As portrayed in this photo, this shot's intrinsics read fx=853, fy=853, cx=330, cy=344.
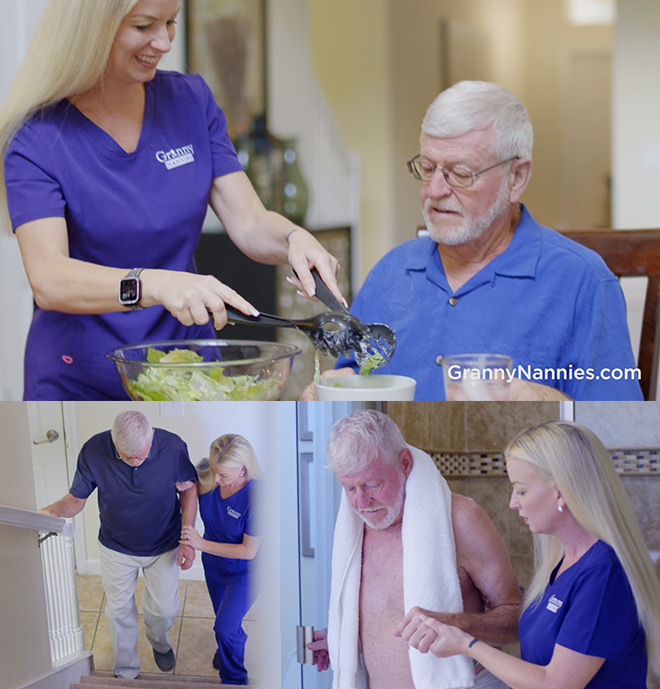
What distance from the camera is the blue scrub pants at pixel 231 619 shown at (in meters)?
1.08

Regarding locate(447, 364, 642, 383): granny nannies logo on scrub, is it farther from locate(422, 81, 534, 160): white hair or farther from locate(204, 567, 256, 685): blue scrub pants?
locate(204, 567, 256, 685): blue scrub pants

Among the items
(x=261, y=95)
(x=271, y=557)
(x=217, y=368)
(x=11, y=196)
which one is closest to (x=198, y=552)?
(x=271, y=557)

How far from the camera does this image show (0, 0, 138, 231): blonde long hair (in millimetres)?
1188

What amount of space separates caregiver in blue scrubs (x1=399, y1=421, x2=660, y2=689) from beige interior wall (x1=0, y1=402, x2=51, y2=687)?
49 centimetres

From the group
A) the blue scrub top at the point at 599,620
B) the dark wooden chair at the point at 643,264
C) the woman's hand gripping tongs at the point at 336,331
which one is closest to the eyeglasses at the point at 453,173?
the dark wooden chair at the point at 643,264

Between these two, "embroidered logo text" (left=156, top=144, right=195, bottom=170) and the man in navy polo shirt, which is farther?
"embroidered logo text" (left=156, top=144, right=195, bottom=170)

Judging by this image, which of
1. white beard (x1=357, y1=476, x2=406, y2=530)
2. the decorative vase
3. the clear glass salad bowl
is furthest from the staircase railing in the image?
the decorative vase

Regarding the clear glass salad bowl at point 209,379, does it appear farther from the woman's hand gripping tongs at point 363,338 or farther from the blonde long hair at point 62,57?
the blonde long hair at point 62,57

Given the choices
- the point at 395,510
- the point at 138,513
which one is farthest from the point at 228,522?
the point at 395,510

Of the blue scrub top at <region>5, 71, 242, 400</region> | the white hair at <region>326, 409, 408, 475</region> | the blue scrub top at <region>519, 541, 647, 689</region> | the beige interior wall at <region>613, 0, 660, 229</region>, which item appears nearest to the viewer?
the blue scrub top at <region>519, 541, 647, 689</region>

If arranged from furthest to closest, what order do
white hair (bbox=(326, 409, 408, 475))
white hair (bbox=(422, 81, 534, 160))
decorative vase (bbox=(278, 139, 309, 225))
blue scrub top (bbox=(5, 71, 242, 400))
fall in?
decorative vase (bbox=(278, 139, 309, 225))
white hair (bbox=(422, 81, 534, 160))
blue scrub top (bbox=(5, 71, 242, 400))
white hair (bbox=(326, 409, 408, 475))

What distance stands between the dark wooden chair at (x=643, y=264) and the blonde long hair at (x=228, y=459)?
751 mm

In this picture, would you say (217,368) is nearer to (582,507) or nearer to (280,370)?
(280,370)

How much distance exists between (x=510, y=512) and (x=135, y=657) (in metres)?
0.53
